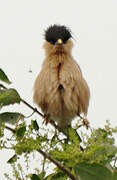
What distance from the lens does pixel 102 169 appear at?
40.6 inches

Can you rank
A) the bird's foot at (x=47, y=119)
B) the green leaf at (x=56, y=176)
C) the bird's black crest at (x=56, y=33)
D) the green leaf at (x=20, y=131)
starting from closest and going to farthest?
the green leaf at (x=20, y=131)
the green leaf at (x=56, y=176)
the bird's foot at (x=47, y=119)
the bird's black crest at (x=56, y=33)

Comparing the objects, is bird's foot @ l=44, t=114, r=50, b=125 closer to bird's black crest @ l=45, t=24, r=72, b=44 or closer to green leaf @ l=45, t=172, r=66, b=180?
bird's black crest @ l=45, t=24, r=72, b=44

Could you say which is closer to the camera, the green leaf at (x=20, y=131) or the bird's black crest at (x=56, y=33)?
the green leaf at (x=20, y=131)

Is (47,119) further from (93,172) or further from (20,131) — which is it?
(93,172)

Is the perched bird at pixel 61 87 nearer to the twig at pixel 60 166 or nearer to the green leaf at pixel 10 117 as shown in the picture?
the green leaf at pixel 10 117

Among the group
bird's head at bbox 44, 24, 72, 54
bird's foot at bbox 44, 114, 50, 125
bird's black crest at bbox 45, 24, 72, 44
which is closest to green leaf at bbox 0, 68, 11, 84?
bird's foot at bbox 44, 114, 50, 125

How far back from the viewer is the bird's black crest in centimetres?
300

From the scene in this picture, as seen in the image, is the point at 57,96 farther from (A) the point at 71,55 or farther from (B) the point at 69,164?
(B) the point at 69,164

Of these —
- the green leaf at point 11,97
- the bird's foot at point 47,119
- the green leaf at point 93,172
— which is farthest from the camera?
the bird's foot at point 47,119

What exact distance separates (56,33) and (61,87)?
65cm

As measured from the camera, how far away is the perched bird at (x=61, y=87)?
8.46ft

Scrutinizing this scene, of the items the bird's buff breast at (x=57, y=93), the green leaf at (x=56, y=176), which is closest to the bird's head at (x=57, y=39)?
the bird's buff breast at (x=57, y=93)

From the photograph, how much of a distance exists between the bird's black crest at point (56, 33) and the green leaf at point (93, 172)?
203cm

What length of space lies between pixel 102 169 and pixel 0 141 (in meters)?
0.32
